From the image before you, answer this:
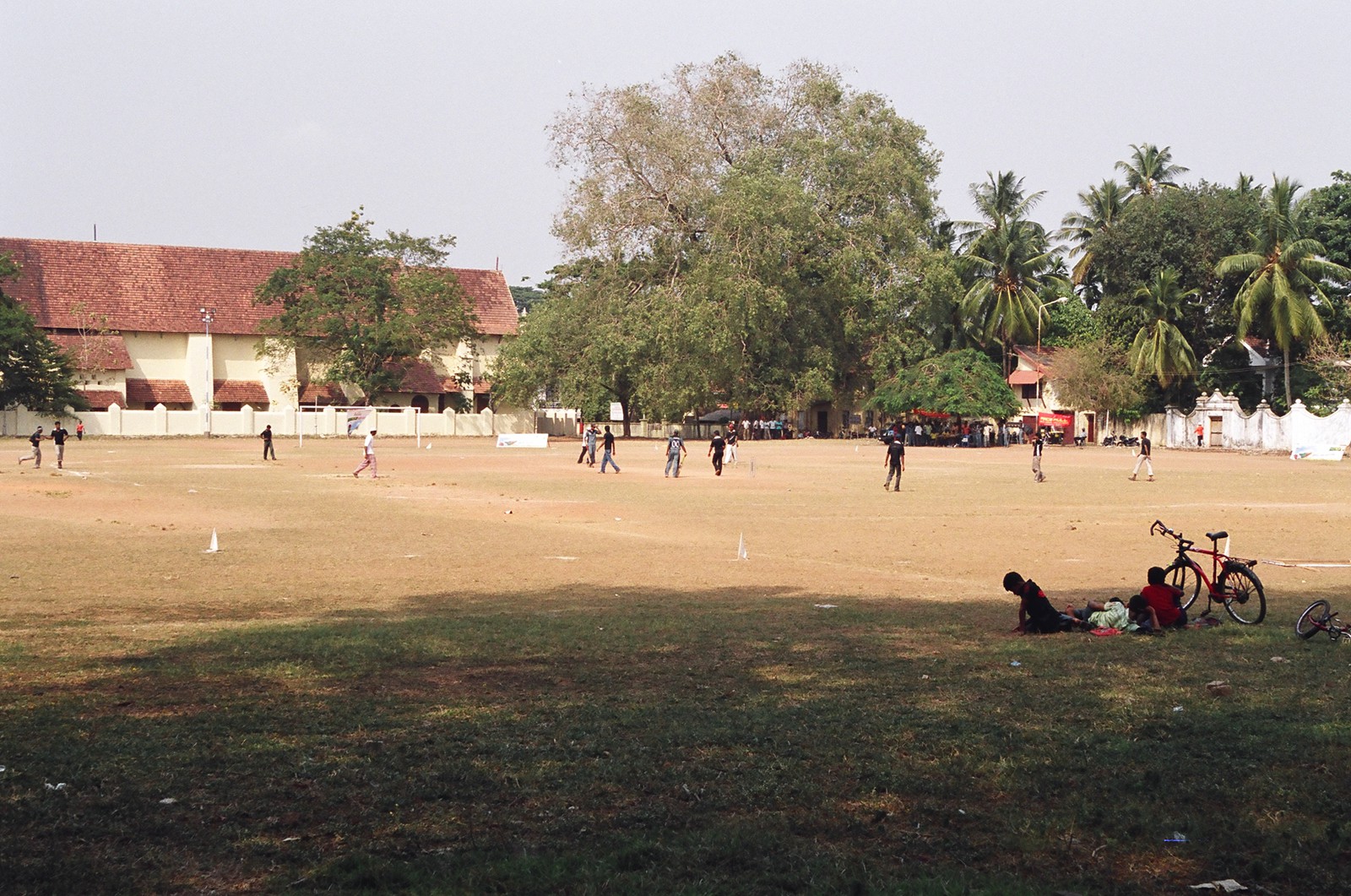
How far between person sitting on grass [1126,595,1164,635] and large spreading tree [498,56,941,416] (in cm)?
5590

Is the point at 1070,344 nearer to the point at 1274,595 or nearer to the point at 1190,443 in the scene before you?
the point at 1190,443

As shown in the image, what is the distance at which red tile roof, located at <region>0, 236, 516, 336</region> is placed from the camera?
263 ft

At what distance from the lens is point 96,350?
78875mm

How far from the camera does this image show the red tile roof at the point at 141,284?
80.2m

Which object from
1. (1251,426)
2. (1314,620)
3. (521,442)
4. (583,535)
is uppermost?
(1251,426)

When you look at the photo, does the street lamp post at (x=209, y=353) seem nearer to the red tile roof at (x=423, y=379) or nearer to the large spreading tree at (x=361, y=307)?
the large spreading tree at (x=361, y=307)

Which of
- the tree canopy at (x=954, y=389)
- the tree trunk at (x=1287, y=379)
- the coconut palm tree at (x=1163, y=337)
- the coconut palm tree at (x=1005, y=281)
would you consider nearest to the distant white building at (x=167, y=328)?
the tree canopy at (x=954, y=389)

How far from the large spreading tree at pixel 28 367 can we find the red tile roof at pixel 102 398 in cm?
619

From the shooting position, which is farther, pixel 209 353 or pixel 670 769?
pixel 209 353

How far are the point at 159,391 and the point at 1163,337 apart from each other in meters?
62.3

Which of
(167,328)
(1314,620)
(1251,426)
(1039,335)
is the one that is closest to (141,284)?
(167,328)

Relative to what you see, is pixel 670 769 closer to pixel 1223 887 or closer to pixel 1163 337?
pixel 1223 887

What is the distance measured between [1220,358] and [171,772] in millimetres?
78259

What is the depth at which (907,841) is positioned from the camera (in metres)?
5.76
